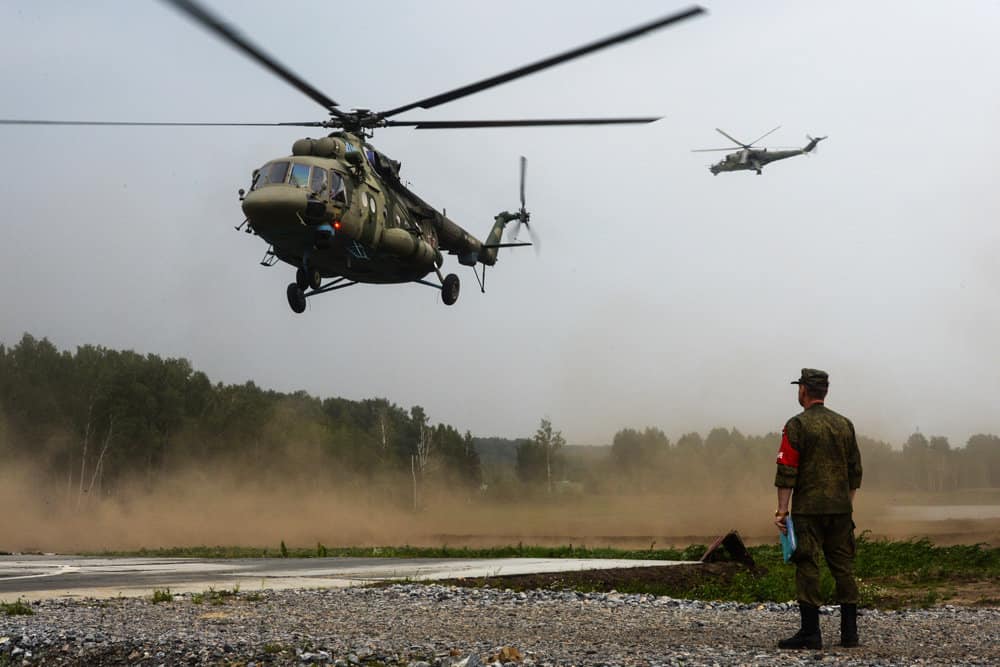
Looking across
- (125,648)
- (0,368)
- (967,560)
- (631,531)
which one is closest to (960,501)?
(631,531)

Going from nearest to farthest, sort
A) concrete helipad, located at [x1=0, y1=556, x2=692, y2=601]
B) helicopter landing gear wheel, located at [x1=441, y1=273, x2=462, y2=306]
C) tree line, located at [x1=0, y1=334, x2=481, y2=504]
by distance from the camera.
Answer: concrete helipad, located at [x1=0, y1=556, x2=692, y2=601], helicopter landing gear wheel, located at [x1=441, y1=273, x2=462, y2=306], tree line, located at [x1=0, y1=334, x2=481, y2=504]

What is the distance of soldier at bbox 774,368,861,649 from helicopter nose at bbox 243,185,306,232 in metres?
13.1

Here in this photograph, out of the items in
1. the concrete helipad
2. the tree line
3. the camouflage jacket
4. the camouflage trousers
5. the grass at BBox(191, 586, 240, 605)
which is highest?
the tree line

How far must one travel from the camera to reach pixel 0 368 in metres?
61.6

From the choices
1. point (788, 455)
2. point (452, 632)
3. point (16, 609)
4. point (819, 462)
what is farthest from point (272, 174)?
point (819, 462)

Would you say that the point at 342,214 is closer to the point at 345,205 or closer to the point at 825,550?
the point at 345,205

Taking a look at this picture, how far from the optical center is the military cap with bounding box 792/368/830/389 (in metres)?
8.50

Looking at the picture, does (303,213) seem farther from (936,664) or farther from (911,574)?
(936,664)

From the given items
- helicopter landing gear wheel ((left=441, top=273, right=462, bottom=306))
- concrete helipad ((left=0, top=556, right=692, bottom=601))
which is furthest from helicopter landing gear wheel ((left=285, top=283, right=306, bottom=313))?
concrete helipad ((left=0, top=556, right=692, bottom=601))

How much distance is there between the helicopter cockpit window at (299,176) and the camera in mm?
19453

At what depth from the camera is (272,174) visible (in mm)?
19750

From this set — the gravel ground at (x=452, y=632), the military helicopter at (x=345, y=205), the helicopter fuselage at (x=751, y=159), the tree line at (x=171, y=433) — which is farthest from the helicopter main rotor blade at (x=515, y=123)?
the tree line at (x=171, y=433)

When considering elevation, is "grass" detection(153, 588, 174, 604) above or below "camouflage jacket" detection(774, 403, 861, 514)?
below

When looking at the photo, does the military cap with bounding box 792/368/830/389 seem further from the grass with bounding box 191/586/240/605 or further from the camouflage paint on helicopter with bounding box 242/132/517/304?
the camouflage paint on helicopter with bounding box 242/132/517/304
